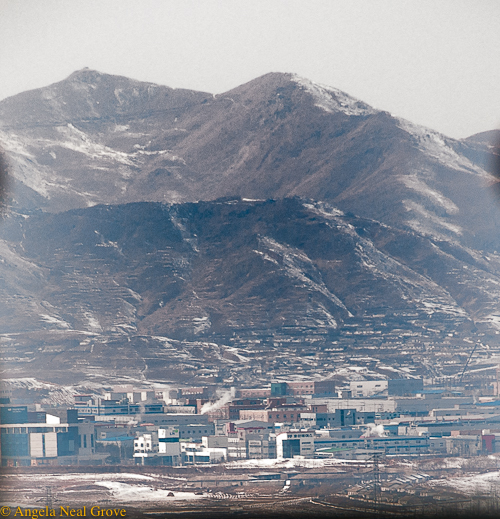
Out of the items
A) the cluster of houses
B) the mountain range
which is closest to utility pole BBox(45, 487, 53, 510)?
the cluster of houses

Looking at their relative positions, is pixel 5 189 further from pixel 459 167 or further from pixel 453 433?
pixel 459 167

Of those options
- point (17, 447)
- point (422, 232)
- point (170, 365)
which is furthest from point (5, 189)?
point (422, 232)

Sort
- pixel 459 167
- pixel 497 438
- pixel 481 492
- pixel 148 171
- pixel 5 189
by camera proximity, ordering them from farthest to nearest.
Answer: pixel 148 171
pixel 459 167
pixel 497 438
pixel 481 492
pixel 5 189

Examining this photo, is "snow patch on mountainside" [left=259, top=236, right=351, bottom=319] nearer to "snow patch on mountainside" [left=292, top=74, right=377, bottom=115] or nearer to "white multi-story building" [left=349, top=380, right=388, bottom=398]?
"white multi-story building" [left=349, top=380, right=388, bottom=398]

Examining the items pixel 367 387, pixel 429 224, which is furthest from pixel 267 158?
pixel 367 387

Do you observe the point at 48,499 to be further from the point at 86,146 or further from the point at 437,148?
the point at 86,146

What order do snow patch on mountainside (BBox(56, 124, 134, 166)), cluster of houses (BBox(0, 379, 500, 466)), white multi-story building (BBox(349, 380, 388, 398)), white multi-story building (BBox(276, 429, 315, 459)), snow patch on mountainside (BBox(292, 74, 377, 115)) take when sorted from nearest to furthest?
white multi-story building (BBox(276, 429, 315, 459)), cluster of houses (BBox(0, 379, 500, 466)), white multi-story building (BBox(349, 380, 388, 398)), snow patch on mountainside (BBox(292, 74, 377, 115)), snow patch on mountainside (BBox(56, 124, 134, 166))
